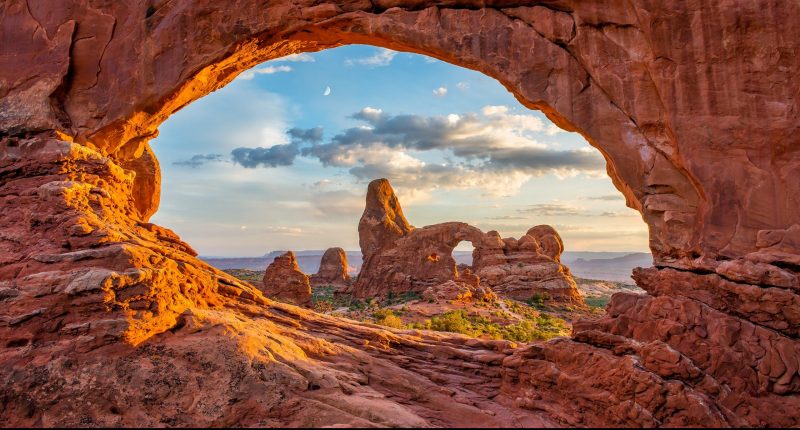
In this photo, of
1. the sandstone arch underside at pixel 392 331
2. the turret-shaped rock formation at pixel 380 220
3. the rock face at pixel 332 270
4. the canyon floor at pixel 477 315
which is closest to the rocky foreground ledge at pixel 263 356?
the sandstone arch underside at pixel 392 331

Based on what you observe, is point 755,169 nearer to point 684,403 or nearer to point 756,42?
point 756,42

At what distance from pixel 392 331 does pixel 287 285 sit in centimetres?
2279

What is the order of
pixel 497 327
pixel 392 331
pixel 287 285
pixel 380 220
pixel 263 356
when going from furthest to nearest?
pixel 380 220, pixel 287 285, pixel 497 327, pixel 392 331, pixel 263 356

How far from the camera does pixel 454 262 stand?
4588 cm

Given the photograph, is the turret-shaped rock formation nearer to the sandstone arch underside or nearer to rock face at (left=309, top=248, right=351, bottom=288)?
rock face at (left=309, top=248, right=351, bottom=288)

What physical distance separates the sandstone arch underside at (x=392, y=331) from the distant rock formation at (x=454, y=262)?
3226 centimetres

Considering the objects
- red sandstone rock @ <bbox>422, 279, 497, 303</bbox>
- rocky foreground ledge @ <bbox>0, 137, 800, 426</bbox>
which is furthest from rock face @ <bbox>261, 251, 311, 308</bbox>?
rocky foreground ledge @ <bbox>0, 137, 800, 426</bbox>

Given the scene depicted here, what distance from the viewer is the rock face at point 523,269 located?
41156mm

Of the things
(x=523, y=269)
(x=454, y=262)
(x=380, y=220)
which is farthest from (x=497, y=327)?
(x=380, y=220)

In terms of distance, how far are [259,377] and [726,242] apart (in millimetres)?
9345

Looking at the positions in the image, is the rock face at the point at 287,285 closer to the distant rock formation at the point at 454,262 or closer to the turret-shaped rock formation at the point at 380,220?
the distant rock formation at the point at 454,262

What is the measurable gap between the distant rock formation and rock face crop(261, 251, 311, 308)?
12910 millimetres

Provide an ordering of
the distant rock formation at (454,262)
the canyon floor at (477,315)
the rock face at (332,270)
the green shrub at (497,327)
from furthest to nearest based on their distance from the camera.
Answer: the rock face at (332,270)
the distant rock formation at (454,262)
the canyon floor at (477,315)
the green shrub at (497,327)

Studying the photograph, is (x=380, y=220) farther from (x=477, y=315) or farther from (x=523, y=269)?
(x=477, y=315)
